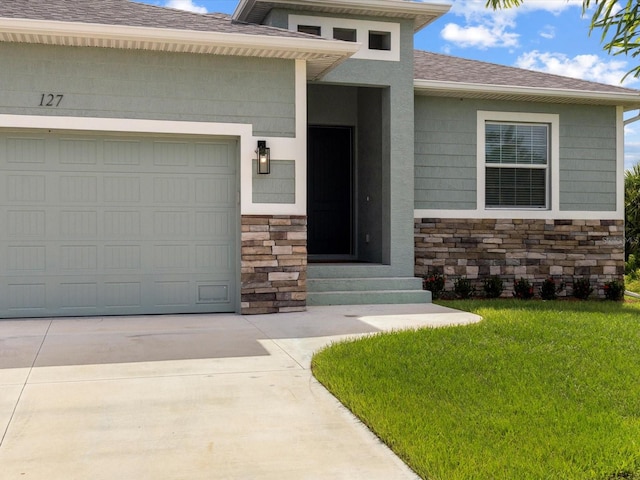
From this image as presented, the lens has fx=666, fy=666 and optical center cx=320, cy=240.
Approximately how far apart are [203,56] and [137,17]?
3.27ft

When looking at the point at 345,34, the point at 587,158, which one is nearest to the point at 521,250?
the point at 587,158

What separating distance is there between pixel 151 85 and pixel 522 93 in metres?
5.85

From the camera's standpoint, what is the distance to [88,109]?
25.8ft

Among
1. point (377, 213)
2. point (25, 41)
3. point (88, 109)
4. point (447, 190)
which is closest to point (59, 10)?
point (25, 41)

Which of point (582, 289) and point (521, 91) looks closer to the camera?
point (521, 91)

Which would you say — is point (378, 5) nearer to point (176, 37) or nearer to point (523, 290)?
point (176, 37)

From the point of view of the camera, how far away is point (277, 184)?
27.8 ft

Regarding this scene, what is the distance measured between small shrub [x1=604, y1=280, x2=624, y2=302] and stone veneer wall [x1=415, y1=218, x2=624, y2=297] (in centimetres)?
11

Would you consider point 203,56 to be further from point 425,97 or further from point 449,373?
point 449,373

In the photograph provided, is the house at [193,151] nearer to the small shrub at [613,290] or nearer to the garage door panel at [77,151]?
the garage door panel at [77,151]

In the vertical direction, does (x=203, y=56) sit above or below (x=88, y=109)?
above

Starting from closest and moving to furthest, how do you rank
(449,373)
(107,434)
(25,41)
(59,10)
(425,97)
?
(107,434) < (449,373) < (25,41) < (59,10) < (425,97)

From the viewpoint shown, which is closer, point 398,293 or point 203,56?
point 203,56

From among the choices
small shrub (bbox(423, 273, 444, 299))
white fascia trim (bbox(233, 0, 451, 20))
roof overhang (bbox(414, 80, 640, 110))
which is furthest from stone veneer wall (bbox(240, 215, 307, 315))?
roof overhang (bbox(414, 80, 640, 110))
